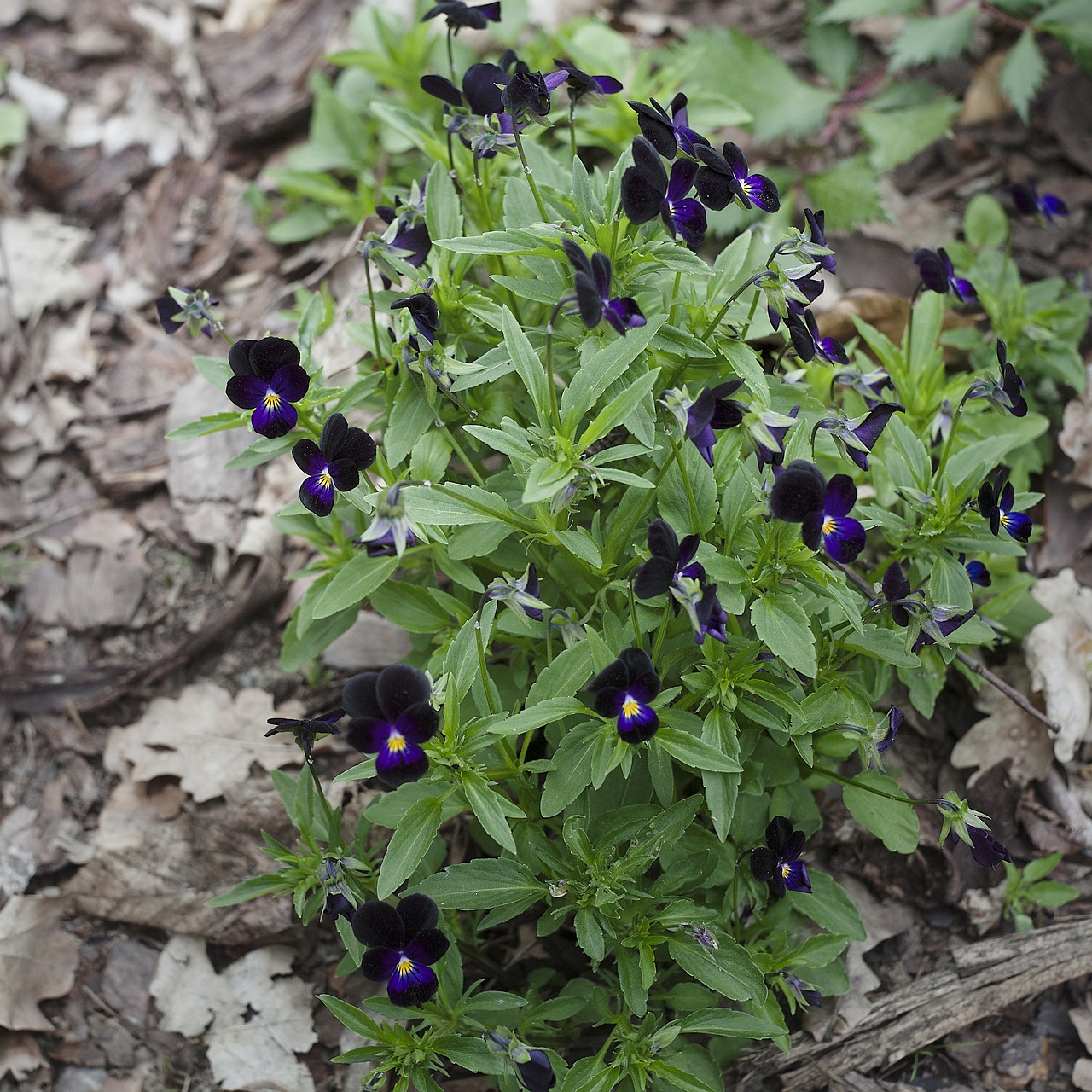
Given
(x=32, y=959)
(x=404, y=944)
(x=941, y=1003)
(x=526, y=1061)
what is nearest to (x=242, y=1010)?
(x=32, y=959)

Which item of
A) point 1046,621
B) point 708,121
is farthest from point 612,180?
point 1046,621

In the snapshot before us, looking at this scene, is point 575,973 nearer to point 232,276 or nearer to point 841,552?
point 841,552

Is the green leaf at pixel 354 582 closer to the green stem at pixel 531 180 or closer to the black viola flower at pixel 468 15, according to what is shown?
the green stem at pixel 531 180

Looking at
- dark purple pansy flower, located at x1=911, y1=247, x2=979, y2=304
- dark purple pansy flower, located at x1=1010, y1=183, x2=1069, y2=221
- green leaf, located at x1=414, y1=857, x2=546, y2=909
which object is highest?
dark purple pansy flower, located at x1=1010, y1=183, x2=1069, y2=221

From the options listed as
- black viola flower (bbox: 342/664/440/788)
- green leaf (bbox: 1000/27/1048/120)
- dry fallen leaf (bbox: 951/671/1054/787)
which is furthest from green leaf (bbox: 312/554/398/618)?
green leaf (bbox: 1000/27/1048/120)

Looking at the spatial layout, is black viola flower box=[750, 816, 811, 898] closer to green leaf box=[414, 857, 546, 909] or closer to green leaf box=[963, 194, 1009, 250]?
green leaf box=[414, 857, 546, 909]

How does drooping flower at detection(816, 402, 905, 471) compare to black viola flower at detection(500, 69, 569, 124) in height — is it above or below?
below

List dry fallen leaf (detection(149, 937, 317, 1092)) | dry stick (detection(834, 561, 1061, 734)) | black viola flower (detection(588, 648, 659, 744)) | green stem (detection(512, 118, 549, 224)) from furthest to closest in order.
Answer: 1. dry fallen leaf (detection(149, 937, 317, 1092))
2. dry stick (detection(834, 561, 1061, 734))
3. green stem (detection(512, 118, 549, 224))
4. black viola flower (detection(588, 648, 659, 744))
